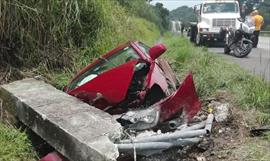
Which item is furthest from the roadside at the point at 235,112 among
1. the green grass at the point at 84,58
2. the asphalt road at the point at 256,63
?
the green grass at the point at 84,58

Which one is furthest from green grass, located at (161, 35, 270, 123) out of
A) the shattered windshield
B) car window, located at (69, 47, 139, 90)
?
the shattered windshield

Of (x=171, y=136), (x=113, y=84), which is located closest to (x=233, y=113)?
(x=171, y=136)

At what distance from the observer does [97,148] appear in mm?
3973

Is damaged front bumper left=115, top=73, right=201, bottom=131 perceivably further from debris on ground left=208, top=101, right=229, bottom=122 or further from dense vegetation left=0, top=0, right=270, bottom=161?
dense vegetation left=0, top=0, right=270, bottom=161

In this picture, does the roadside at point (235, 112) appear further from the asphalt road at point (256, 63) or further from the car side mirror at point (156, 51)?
the car side mirror at point (156, 51)

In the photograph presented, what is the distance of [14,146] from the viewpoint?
15.8 feet

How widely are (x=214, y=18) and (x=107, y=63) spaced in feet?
53.4

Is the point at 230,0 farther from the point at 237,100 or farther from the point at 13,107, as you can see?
the point at 13,107

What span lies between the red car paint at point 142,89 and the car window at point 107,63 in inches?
4.1

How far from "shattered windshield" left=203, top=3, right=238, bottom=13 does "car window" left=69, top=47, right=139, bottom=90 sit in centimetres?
1671

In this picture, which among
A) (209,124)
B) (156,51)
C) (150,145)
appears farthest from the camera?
(156,51)

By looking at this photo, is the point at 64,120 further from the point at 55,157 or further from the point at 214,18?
the point at 214,18

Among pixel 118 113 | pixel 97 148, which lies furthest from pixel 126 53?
pixel 97 148

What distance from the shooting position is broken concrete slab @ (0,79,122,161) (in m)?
4.11
